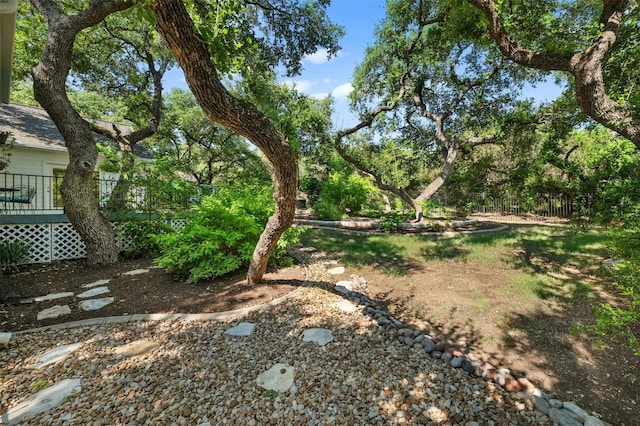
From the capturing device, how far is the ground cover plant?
7.88ft

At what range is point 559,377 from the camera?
2.35 m

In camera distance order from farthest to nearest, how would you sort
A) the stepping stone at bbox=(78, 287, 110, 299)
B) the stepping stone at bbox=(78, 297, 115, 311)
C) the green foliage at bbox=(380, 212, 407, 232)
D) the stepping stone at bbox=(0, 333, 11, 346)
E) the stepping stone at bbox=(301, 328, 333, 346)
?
the green foliage at bbox=(380, 212, 407, 232) → the stepping stone at bbox=(78, 287, 110, 299) → the stepping stone at bbox=(78, 297, 115, 311) → the stepping stone at bbox=(301, 328, 333, 346) → the stepping stone at bbox=(0, 333, 11, 346)

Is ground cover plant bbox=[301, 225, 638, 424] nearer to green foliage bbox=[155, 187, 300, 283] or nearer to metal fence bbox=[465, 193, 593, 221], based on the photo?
green foliage bbox=[155, 187, 300, 283]

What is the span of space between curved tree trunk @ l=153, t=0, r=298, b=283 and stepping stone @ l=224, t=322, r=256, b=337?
1097 millimetres

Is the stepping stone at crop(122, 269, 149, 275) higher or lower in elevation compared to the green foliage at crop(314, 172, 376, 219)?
→ lower

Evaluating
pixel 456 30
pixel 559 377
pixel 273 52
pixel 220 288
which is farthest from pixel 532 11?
pixel 220 288

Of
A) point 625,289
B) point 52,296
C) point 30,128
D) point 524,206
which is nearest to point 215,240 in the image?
point 52,296

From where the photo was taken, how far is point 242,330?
110 inches

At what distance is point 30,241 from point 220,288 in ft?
14.8

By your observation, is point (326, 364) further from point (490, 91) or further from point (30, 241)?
point (490, 91)

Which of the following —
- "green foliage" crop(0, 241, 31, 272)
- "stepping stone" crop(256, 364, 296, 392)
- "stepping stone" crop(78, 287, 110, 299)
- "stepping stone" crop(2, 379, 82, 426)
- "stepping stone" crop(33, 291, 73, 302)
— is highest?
"green foliage" crop(0, 241, 31, 272)

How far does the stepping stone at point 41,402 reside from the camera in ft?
5.58

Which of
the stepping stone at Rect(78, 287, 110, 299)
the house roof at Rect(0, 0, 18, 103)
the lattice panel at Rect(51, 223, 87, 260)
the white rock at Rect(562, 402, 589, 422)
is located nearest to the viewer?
the white rock at Rect(562, 402, 589, 422)

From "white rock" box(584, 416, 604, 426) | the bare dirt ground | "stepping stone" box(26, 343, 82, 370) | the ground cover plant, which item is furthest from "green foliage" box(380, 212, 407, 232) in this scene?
"stepping stone" box(26, 343, 82, 370)
